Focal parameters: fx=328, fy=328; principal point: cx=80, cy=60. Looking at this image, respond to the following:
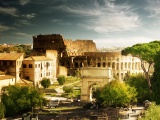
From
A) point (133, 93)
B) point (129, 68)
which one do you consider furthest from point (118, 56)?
point (133, 93)

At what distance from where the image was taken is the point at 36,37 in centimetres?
9188

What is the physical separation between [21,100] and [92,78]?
11372 millimetres

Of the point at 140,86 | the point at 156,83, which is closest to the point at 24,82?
the point at 140,86

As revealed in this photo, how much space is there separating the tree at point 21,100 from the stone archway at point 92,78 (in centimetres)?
783

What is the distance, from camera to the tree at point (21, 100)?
39.7 meters

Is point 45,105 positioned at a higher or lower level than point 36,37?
lower

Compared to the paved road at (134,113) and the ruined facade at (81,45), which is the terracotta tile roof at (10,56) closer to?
the paved road at (134,113)

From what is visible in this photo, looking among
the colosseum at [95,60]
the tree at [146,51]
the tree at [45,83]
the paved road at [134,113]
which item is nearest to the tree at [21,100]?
the paved road at [134,113]

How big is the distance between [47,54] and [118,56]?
21.9m

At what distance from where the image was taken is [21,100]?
130ft

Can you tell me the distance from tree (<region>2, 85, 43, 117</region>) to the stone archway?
7.83 meters

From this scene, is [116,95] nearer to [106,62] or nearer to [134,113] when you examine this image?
[134,113]

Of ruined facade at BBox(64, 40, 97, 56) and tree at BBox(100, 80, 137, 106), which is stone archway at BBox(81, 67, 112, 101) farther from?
ruined facade at BBox(64, 40, 97, 56)

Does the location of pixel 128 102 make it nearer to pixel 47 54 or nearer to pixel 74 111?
pixel 74 111
